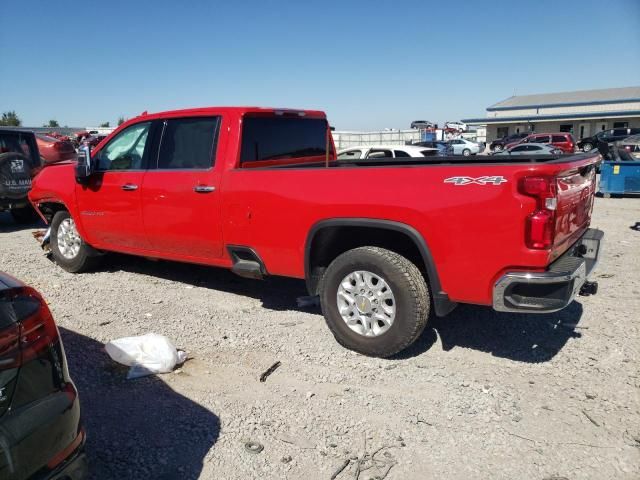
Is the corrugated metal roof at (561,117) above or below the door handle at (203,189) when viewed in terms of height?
below

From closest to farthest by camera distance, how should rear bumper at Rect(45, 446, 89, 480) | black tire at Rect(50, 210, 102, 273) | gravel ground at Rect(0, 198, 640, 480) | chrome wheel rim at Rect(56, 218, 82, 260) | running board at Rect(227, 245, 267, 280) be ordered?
rear bumper at Rect(45, 446, 89, 480)
gravel ground at Rect(0, 198, 640, 480)
running board at Rect(227, 245, 267, 280)
black tire at Rect(50, 210, 102, 273)
chrome wheel rim at Rect(56, 218, 82, 260)

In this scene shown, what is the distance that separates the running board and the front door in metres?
1.28

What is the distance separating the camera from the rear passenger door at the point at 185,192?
191 inches

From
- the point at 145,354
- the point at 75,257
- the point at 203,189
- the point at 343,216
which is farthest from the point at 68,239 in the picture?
the point at 343,216

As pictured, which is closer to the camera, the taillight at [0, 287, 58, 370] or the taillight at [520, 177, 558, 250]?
the taillight at [0, 287, 58, 370]

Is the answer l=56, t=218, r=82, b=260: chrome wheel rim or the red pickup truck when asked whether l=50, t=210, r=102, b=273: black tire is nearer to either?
l=56, t=218, r=82, b=260: chrome wheel rim

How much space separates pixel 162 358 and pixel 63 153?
559 inches

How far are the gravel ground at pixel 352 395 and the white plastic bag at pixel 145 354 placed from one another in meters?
0.09

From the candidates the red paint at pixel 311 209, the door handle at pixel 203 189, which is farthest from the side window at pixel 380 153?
the door handle at pixel 203 189

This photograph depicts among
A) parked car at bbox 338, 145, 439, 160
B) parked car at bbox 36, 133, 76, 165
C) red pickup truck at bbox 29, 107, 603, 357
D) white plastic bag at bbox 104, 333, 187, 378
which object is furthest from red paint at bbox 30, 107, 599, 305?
parked car at bbox 36, 133, 76, 165

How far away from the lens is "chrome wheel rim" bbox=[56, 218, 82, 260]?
21.2ft

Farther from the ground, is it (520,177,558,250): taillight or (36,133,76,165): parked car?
(36,133,76,165): parked car

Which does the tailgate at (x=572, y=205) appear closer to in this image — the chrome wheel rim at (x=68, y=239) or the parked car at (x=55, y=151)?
the chrome wheel rim at (x=68, y=239)

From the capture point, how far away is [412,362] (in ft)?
13.4
